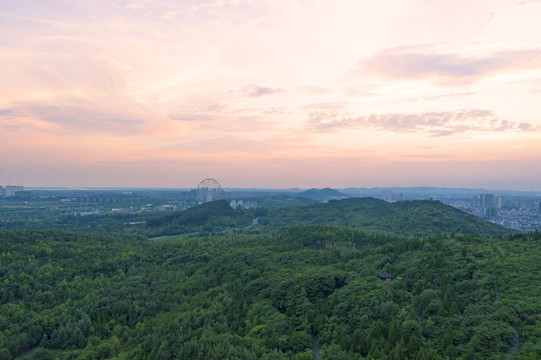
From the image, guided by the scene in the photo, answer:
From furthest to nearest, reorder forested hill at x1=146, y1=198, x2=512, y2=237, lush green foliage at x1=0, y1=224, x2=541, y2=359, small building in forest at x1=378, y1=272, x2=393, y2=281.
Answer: forested hill at x1=146, y1=198, x2=512, y2=237 → small building in forest at x1=378, y1=272, x2=393, y2=281 → lush green foliage at x1=0, y1=224, x2=541, y2=359

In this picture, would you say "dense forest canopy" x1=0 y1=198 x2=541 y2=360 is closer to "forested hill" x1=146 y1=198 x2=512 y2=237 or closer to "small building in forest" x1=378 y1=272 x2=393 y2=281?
"small building in forest" x1=378 y1=272 x2=393 y2=281

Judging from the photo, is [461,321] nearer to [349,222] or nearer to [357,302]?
[357,302]

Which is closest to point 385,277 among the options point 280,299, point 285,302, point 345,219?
point 285,302

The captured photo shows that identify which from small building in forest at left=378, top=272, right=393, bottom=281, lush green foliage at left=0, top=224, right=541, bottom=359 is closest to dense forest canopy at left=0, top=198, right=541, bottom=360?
lush green foliage at left=0, top=224, right=541, bottom=359

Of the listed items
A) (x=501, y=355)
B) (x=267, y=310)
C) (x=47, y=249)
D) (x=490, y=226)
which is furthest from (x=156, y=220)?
(x=501, y=355)

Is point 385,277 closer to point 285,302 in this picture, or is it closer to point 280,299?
point 285,302
